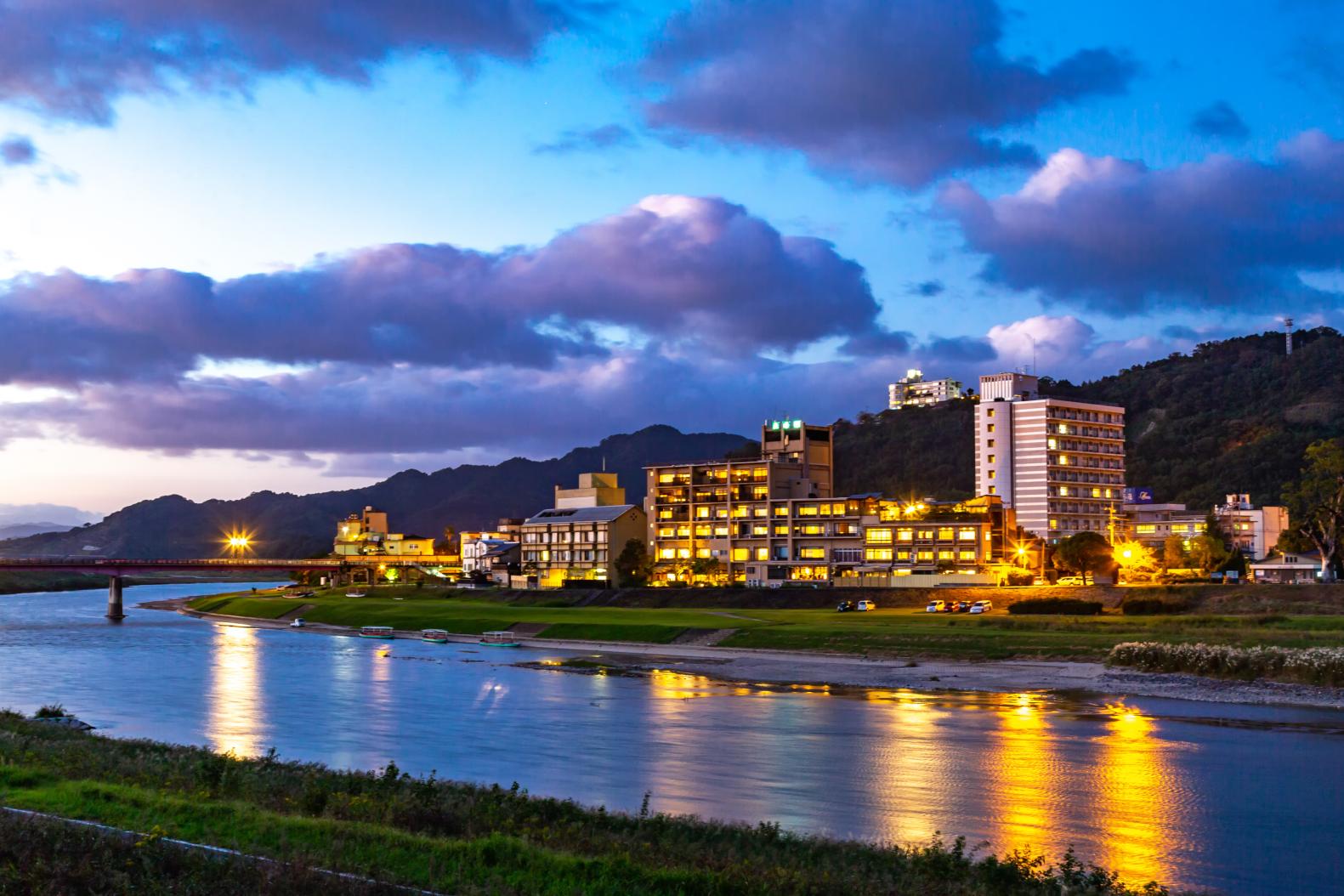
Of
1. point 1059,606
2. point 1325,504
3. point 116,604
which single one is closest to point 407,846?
point 1059,606

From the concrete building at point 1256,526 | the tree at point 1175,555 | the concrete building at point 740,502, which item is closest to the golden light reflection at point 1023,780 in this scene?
the tree at point 1175,555

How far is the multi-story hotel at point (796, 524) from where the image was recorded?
14512 cm

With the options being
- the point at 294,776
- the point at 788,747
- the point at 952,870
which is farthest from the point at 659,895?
the point at 788,747

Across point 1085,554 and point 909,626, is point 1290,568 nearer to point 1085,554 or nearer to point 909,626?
point 1085,554

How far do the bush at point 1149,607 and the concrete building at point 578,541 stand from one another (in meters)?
80.1

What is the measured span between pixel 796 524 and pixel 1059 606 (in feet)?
201

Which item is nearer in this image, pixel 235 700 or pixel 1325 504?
pixel 235 700

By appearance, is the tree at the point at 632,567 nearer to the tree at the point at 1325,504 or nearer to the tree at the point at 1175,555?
the tree at the point at 1175,555

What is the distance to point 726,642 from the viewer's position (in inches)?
3575

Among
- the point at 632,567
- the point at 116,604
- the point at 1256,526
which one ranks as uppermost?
the point at 1256,526

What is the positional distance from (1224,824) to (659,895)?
20.1 meters

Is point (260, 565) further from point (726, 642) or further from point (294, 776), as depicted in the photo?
point (294, 776)

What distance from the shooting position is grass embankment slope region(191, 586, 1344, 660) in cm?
7662

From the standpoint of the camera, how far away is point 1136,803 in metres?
33.7
